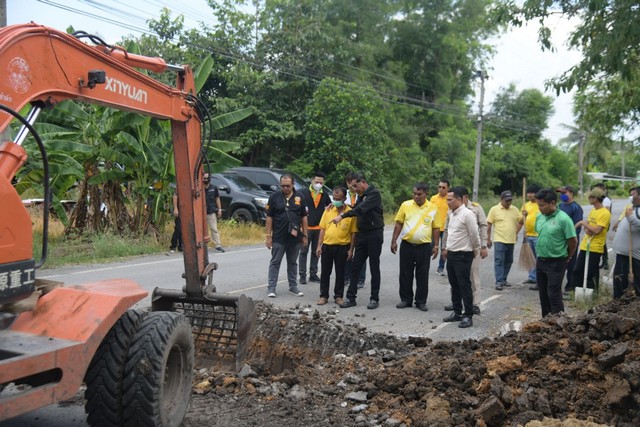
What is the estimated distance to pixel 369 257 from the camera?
33.3ft

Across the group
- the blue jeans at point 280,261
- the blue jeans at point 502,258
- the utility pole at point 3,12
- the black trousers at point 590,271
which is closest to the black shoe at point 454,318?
the blue jeans at point 280,261

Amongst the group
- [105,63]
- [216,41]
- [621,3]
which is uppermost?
[216,41]

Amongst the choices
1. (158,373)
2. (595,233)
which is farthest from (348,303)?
(158,373)

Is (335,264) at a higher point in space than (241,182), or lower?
lower

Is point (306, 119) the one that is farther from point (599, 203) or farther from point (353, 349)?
point (353, 349)

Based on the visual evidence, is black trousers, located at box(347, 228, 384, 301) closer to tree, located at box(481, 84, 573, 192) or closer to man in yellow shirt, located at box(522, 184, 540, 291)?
man in yellow shirt, located at box(522, 184, 540, 291)

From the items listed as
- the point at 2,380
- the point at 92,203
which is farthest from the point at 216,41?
the point at 2,380

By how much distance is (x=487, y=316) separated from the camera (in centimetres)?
979

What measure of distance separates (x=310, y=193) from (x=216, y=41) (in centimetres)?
1719

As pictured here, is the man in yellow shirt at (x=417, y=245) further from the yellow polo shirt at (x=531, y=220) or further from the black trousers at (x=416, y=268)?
the yellow polo shirt at (x=531, y=220)

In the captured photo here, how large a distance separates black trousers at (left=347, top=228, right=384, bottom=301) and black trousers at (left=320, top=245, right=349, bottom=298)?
171mm

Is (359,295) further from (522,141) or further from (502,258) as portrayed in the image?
(522,141)

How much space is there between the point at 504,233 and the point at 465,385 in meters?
7.09


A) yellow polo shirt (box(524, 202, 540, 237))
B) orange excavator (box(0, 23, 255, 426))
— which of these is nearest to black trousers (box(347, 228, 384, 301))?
yellow polo shirt (box(524, 202, 540, 237))
